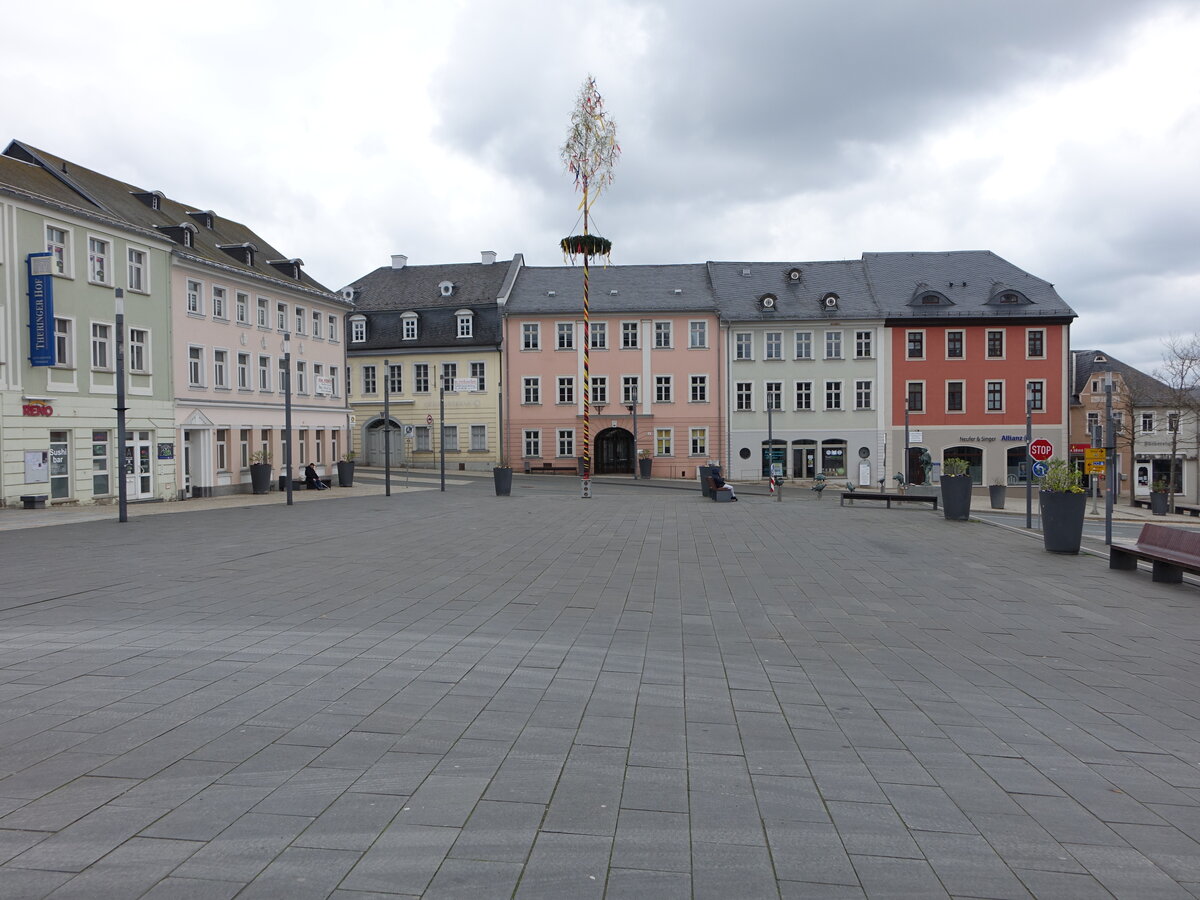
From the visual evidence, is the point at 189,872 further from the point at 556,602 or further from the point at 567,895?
the point at 556,602

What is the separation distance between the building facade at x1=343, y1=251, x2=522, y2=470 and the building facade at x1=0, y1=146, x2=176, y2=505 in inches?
875

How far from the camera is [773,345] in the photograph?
5347cm


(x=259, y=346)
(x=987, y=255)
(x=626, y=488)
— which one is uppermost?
(x=987, y=255)

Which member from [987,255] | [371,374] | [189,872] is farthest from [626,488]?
[189,872]

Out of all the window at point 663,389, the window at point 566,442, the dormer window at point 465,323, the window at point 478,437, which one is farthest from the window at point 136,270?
the window at point 663,389

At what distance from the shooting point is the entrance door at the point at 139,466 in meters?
30.0

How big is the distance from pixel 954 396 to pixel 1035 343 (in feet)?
18.1

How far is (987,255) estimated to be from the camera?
5541 centimetres

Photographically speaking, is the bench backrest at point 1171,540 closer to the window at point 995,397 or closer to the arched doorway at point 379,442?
the window at point 995,397

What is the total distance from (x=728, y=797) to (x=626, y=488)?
38119 millimetres

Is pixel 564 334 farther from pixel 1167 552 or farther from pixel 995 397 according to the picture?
pixel 1167 552

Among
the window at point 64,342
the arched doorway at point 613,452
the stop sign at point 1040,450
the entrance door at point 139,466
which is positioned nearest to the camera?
the stop sign at point 1040,450

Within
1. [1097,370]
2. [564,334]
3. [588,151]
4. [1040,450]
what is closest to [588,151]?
[588,151]

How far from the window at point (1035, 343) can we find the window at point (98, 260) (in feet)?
154
